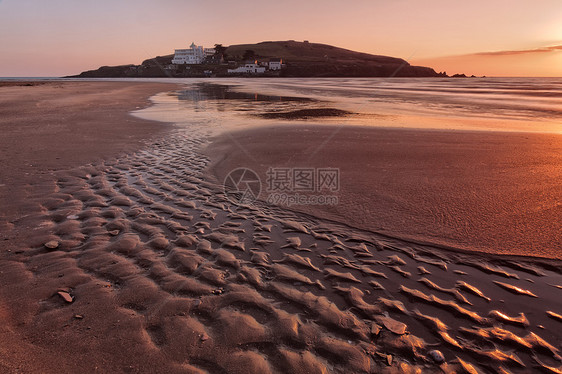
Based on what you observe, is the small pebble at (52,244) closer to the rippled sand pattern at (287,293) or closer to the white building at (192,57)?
the rippled sand pattern at (287,293)

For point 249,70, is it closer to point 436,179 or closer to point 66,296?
point 436,179

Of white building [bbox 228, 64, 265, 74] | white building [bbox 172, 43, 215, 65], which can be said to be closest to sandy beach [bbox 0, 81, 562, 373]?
white building [bbox 228, 64, 265, 74]

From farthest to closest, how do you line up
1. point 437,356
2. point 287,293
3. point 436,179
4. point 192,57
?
point 192,57
point 436,179
point 287,293
point 437,356

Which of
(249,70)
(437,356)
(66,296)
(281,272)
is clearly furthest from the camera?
(249,70)

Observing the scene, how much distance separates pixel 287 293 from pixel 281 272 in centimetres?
42

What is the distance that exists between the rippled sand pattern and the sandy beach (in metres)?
0.02

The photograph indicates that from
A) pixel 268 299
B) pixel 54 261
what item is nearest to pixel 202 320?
pixel 268 299

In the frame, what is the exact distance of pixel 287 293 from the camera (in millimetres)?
3357

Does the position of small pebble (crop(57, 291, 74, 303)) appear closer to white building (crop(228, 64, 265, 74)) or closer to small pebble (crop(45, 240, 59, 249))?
small pebble (crop(45, 240, 59, 249))

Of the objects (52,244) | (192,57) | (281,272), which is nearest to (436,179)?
(281,272)

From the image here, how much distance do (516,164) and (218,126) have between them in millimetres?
11784

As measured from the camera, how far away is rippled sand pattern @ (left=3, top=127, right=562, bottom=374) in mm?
2564

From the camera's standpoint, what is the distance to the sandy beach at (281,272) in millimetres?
2553

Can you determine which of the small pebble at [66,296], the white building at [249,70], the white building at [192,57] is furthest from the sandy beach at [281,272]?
the white building at [192,57]
